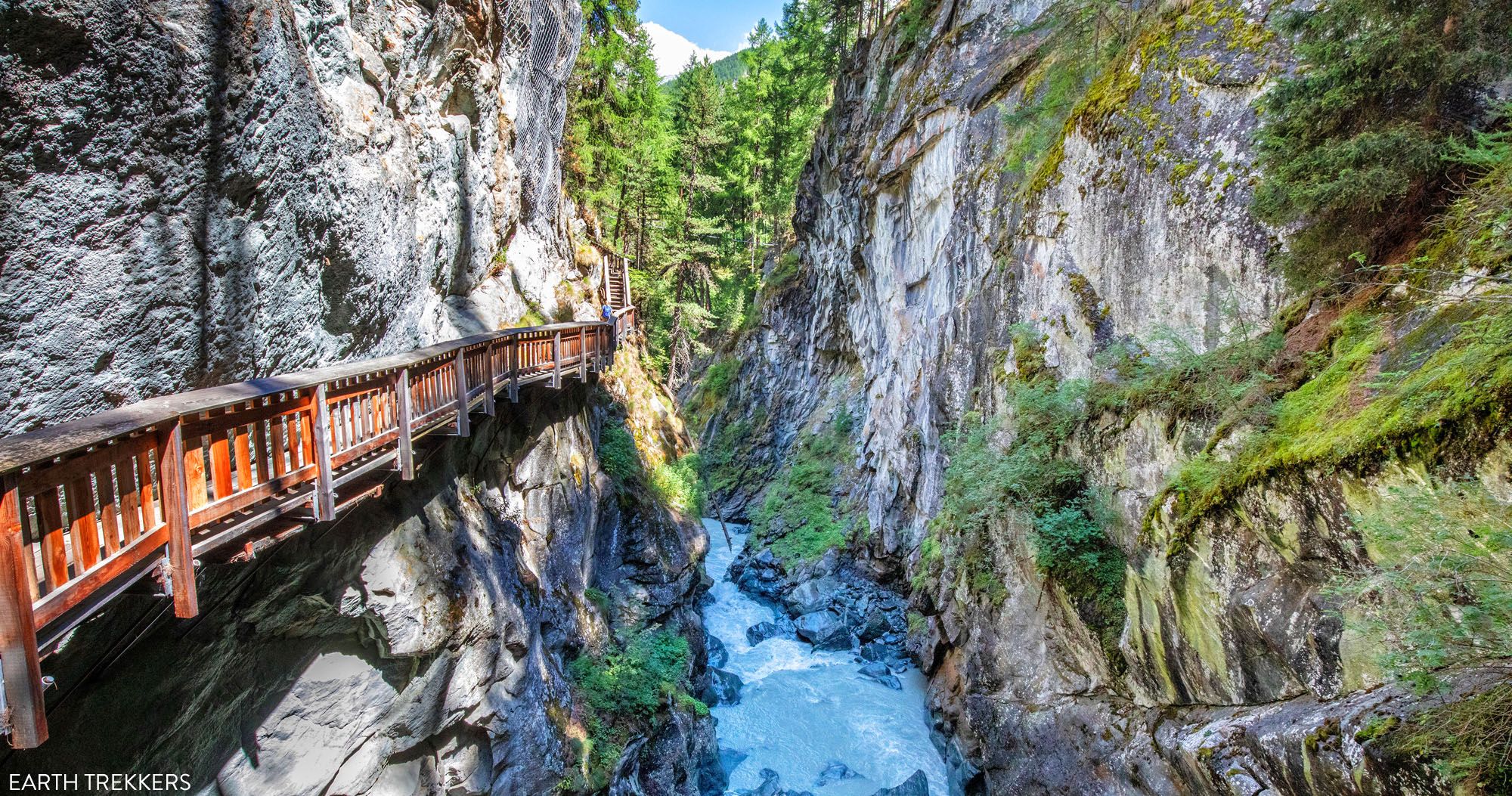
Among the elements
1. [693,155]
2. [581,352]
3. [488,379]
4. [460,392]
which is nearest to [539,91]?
[581,352]

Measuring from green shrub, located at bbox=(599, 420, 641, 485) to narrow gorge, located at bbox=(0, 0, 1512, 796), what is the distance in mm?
150

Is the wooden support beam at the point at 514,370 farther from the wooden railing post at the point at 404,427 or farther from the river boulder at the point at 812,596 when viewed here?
the river boulder at the point at 812,596

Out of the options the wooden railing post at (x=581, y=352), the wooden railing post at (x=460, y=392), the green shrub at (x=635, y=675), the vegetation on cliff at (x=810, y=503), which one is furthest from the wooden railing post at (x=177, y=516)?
the vegetation on cliff at (x=810, y=503)

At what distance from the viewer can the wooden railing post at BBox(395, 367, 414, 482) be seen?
5418mm

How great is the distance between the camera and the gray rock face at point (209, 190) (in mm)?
→ 3451

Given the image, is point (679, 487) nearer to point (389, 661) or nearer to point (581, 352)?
point (581, 352)

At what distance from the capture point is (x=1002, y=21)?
1395 cm

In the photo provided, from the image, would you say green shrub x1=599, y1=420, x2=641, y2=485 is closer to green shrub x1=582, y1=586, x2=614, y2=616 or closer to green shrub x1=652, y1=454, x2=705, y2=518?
green shrub x1=652, y1=454, x2=705, y2=518

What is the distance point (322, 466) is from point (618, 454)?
11.5 m

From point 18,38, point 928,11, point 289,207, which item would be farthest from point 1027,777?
point 928,11

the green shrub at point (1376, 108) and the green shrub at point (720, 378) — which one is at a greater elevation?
the green shrub at point (1376, 108)

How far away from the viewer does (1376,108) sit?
16.1 ft

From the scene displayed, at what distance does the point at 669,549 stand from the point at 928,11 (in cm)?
1674

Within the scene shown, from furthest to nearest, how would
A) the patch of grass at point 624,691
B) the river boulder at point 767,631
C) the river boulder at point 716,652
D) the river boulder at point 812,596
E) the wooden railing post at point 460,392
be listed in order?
the river boulder at point 812,596 → the river boulder at point 767,631 → the river boulder at point 716,652 → the patch of grass at point 624,691 → the wooden railing post at point 460,392
